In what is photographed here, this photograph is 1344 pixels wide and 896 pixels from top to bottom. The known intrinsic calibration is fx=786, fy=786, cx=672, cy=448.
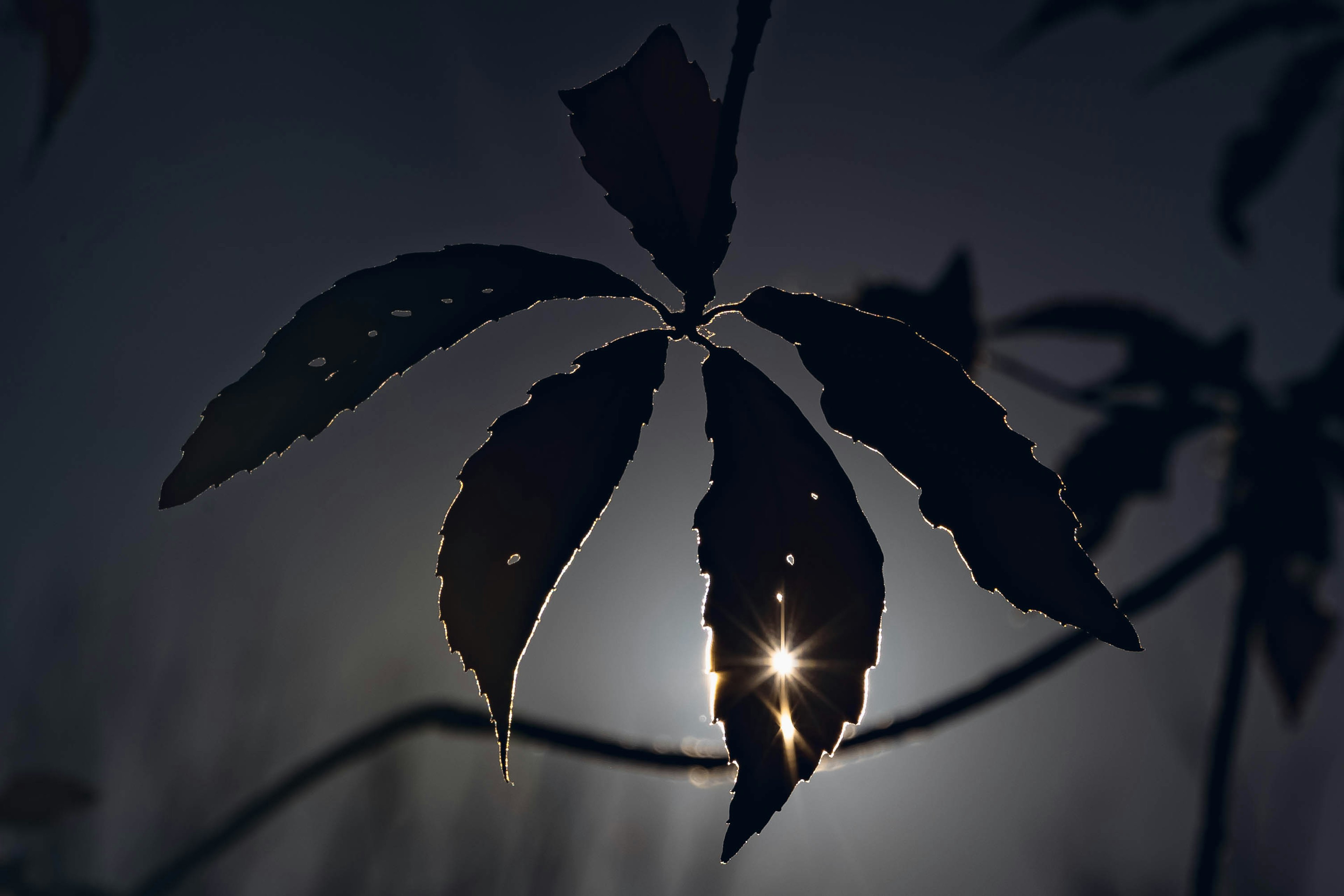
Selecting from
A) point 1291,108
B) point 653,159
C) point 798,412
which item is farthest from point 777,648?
point 1291,108

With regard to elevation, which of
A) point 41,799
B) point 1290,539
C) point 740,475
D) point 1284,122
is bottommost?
point 41,799

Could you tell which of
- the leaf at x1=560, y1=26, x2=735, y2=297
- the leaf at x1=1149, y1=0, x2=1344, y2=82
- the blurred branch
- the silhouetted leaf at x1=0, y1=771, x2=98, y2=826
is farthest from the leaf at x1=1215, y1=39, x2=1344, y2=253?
the silhouetted leaf at x1=0, y1=771, x2=98, y2=826

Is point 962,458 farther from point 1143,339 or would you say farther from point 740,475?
point 1143,339

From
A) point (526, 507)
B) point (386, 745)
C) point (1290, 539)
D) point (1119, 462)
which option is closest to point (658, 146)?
point (526, 507)

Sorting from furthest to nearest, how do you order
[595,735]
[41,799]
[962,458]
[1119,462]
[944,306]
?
[41,799], [1119,462], [944,306], [595,735], [962,458]

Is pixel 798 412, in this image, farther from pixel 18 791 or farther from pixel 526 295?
pixel 18 791

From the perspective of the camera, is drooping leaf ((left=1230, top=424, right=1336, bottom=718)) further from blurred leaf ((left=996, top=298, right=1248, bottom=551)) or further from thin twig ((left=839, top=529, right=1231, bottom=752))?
thin twig ((left=839, top=529, right=1231, bottom=752))

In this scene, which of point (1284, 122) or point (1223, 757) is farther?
point (1284, 122)
